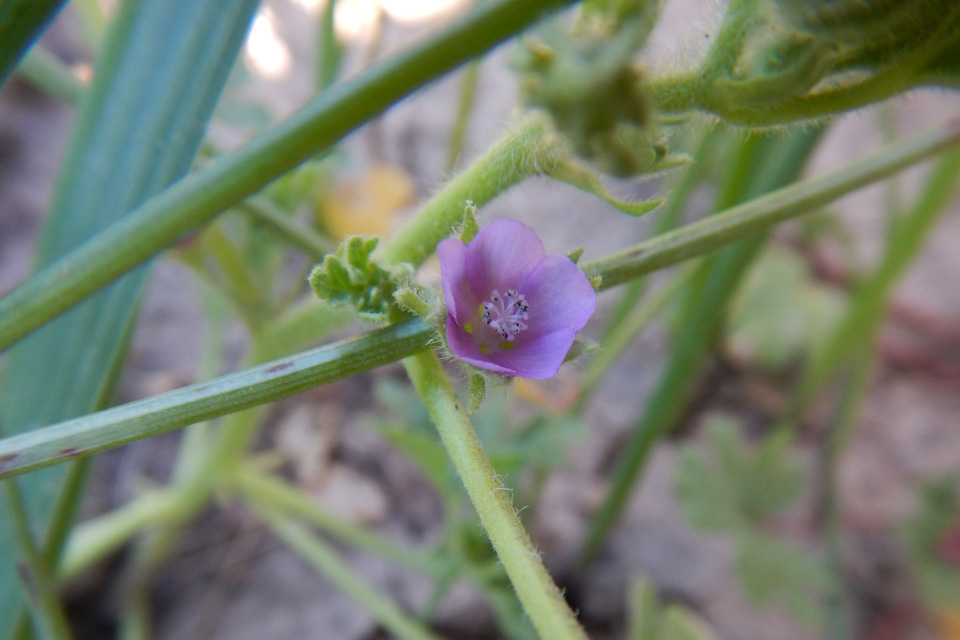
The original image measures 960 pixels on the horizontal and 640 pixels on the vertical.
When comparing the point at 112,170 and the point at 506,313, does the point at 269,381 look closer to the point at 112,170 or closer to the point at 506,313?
the point at 506,313

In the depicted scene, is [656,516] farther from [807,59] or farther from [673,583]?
[807,59]

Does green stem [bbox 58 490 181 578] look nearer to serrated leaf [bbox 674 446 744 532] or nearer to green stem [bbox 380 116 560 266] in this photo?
green stem [bbox 380 116 560 266]

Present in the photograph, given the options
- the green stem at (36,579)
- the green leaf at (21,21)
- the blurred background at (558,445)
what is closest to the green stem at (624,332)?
the blurred background at (558,445)

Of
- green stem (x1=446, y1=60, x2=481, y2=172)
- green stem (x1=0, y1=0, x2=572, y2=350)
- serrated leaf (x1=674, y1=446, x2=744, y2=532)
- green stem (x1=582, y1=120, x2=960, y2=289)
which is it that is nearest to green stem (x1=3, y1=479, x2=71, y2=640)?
green stem (x1=0, y1=0, x2=572, y2=350)

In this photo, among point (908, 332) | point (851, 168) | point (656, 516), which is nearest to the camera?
point (851, 168)

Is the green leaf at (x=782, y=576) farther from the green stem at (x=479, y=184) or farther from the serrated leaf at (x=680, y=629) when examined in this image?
the green stem at (x=479, y=184)

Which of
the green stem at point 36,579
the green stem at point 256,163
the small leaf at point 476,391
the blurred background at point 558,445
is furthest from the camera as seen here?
the blurred background at point 558,445

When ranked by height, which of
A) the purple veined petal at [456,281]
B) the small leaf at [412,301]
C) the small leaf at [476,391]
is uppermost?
the purple veined petal at [456,281]

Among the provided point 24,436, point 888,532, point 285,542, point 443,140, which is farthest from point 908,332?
point 24,436
